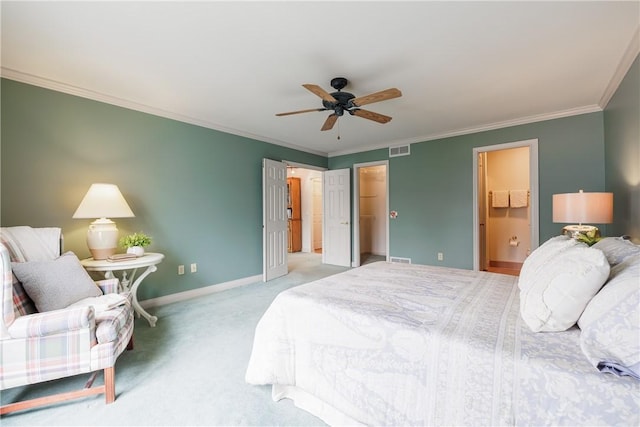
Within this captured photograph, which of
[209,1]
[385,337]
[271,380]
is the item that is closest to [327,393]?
[271,380]

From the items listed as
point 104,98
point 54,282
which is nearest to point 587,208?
point 54,282

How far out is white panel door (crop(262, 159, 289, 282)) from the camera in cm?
438

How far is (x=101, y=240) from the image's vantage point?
98.4 inches

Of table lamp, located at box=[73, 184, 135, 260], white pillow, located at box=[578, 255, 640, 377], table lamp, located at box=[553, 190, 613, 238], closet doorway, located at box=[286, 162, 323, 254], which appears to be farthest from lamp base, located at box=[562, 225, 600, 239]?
closet doorway, located at box=[286, 162, 323, 254]

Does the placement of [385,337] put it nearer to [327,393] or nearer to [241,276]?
[327,393]

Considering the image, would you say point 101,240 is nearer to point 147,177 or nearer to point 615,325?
point 147,177

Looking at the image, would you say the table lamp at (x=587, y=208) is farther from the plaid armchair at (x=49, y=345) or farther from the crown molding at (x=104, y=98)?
the crown molding at (x=104, y=98)

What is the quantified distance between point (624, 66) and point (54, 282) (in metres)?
4.78

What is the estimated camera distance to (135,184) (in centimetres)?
314

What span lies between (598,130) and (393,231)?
3023mm

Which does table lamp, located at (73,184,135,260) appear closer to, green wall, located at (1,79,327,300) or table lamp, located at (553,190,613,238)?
green wall, located at (1,79,327,300)

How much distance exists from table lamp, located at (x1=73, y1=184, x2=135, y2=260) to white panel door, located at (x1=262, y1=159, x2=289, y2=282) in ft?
6.80

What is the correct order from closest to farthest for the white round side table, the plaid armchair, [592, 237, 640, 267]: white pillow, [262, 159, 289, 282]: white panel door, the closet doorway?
[592, 237, 640, 267]: white pillow, the plaid armchair, the white round side table, [262, 159, 289, 282]: white panel door, the closet doorway

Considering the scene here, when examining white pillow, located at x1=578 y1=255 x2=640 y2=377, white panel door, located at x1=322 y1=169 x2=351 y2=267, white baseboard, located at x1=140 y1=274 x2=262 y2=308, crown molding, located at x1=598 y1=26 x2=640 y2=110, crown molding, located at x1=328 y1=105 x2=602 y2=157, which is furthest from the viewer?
white panel door, located at x1=322 y1=169 x2=351 y2=267
